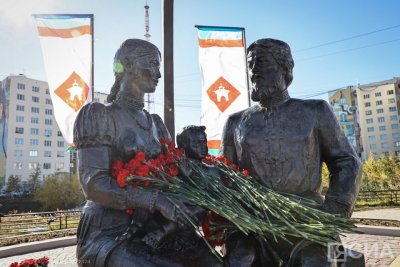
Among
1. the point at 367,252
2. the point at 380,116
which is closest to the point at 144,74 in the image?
the point at 367,252

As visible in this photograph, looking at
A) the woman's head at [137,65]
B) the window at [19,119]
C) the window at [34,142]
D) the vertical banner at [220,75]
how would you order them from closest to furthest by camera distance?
the woman's head at [137,65]
the vertical banner at [220,75]
the window at [19,119]
the window at [34,142]

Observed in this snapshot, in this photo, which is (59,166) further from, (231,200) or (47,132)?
(231,200)

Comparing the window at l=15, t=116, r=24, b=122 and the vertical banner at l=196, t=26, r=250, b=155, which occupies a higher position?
the window at l=15, t=116, r=24, b=122

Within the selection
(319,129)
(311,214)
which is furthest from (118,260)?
(319,129)

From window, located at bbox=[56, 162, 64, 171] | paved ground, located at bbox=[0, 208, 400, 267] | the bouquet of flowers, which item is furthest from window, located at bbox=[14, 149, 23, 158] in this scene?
the bouquet of flowers

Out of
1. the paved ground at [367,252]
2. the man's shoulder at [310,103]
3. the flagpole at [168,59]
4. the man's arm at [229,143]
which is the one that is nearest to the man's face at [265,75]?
the man's shoulder at [310,103]

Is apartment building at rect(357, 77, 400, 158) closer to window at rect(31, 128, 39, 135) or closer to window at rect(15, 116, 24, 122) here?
window at rect(31, 128, 39, 135)

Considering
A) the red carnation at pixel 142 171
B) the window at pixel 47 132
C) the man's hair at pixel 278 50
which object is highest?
the window at pixel 47 132

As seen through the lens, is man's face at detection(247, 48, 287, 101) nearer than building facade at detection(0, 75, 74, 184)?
Yes

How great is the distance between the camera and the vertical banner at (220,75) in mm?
9547

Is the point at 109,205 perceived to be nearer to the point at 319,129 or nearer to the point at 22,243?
the point at 319,129

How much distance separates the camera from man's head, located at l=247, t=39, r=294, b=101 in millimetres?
2398

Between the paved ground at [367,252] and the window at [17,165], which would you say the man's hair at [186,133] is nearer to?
the paved ground at [367,252]

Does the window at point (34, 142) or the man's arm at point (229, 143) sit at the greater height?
the window at point (34, 142)
